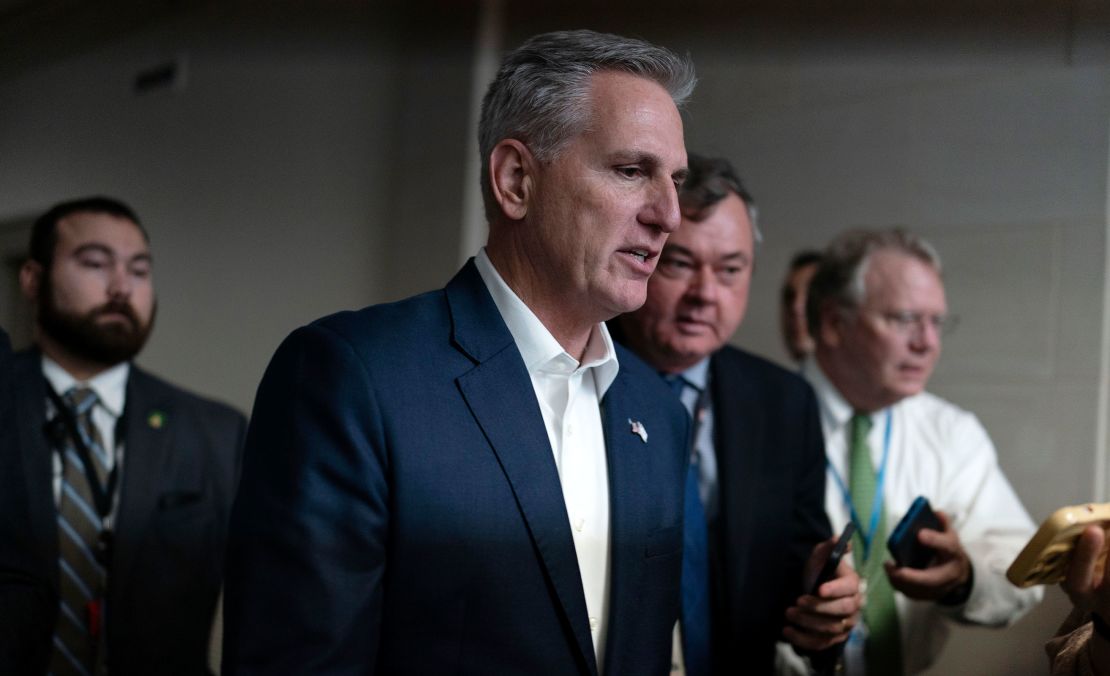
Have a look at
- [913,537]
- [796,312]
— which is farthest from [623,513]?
[796,312]

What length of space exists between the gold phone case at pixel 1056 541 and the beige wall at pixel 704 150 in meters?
1.56

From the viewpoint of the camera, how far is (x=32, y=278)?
305 centimetres

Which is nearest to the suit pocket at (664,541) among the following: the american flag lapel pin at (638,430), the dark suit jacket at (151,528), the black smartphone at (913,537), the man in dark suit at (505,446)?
the man in dark suit at (505,446)

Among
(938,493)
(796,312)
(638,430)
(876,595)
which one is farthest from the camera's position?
(796,312)

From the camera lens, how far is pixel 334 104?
5559 millimetres

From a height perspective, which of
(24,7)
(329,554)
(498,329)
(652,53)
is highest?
(24,7)

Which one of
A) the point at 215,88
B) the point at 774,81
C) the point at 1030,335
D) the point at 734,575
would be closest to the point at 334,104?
the point at 215,88

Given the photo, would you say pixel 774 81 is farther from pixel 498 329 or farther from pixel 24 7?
pixel 24 7

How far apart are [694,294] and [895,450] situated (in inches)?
35.3

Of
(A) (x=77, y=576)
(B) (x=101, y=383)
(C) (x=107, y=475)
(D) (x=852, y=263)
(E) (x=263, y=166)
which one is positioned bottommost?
(A) (x=77, y=576)

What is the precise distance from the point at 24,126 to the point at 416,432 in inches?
171

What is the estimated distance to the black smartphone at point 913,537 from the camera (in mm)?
2311

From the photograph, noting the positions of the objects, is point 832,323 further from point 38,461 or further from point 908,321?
point 38,461

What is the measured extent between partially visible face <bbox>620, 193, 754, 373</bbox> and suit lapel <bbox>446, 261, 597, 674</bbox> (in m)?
0.76
